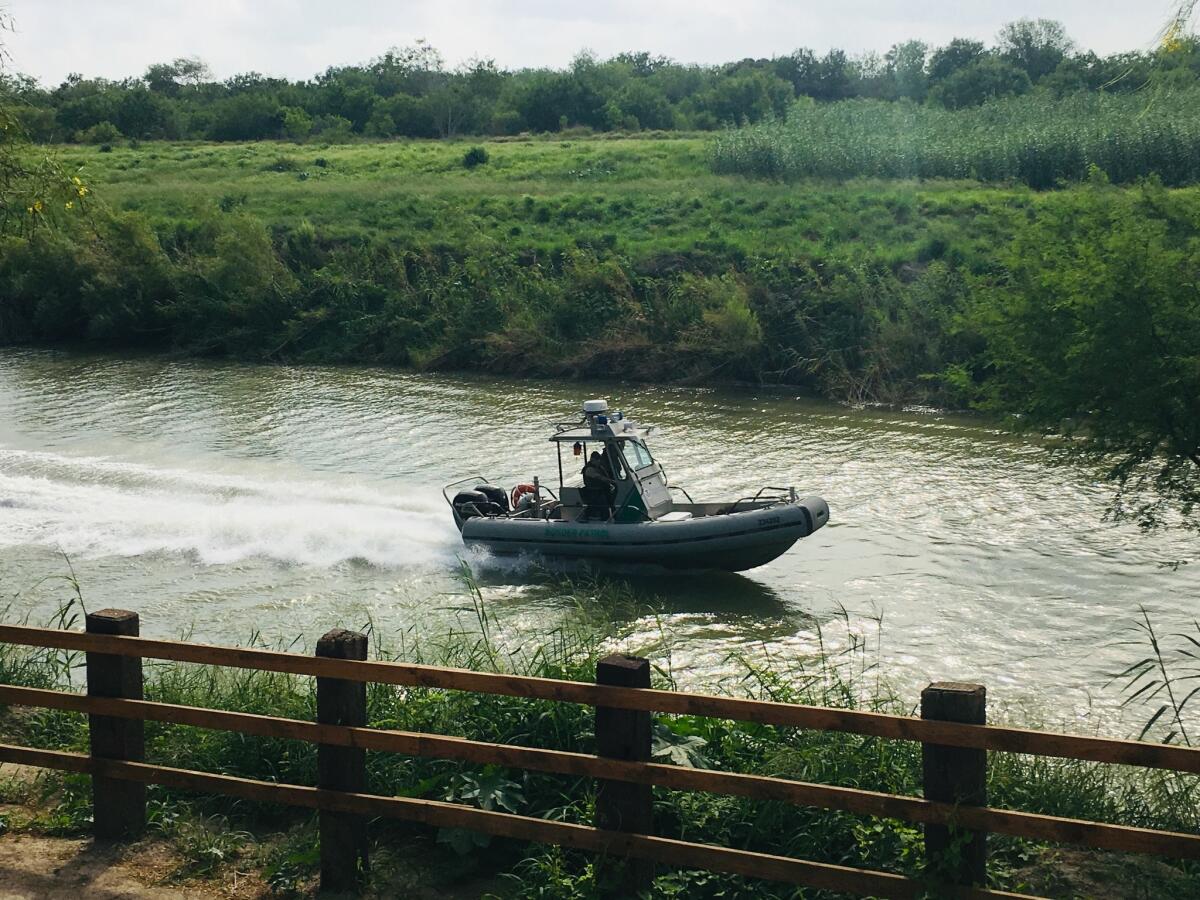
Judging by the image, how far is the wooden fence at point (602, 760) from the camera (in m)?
5.01

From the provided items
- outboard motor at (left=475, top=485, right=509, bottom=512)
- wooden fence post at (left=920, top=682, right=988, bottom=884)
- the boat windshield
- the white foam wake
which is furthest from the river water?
wooden fence post at (left=920, top=682, right=988, bottom=884)

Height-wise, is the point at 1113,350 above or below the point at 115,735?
above

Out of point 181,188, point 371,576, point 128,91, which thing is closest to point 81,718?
point 371,576

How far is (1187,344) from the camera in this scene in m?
12.8

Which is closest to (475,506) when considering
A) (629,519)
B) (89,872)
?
(629,519)

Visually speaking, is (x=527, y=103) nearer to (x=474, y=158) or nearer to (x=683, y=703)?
(x=474, y=158)

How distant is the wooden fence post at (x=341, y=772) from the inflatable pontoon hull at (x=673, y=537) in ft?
33.1

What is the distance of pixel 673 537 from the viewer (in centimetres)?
1588

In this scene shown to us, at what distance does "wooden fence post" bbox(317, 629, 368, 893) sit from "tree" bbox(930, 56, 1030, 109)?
183 ft

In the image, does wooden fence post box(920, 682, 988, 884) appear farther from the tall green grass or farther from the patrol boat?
the tall green grass

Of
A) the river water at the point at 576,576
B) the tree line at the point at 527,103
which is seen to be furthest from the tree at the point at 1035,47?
the river water at the point at 576,576

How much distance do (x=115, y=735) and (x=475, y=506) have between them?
11.2m

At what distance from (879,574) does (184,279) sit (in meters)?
28.5

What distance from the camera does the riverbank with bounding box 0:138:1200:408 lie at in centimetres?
3084
